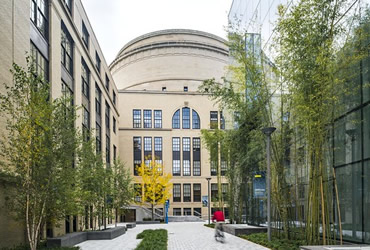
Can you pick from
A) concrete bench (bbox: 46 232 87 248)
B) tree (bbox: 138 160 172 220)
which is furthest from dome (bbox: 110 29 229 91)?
concrete bench (bbox: 46 232 87 248)

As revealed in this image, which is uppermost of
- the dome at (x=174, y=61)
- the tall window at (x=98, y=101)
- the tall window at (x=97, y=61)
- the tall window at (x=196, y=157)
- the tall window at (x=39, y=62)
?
the dome at (x=174, y=61)

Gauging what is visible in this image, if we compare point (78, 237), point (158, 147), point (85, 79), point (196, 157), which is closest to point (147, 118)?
point (158, 147)

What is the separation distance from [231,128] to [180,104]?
2752 cm

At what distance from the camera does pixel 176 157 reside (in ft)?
174

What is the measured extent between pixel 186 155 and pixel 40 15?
36329mm

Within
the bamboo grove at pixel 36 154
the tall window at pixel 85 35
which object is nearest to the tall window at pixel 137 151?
the tall window at pixel 85 35

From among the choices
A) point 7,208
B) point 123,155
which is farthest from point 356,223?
point 123,155

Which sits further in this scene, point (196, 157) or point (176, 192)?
point (196, 157)

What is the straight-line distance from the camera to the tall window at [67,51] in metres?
23.0

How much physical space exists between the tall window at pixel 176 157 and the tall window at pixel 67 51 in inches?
1168

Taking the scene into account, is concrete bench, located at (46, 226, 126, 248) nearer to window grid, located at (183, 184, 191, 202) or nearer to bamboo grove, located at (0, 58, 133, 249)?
bamboo grove, located at (0, 58, 133, 249)

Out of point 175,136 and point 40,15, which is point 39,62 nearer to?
point 40,15

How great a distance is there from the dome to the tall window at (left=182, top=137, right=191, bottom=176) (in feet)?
34.8

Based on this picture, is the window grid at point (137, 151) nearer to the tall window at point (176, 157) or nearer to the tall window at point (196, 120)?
the tall window at point (176, 157)
